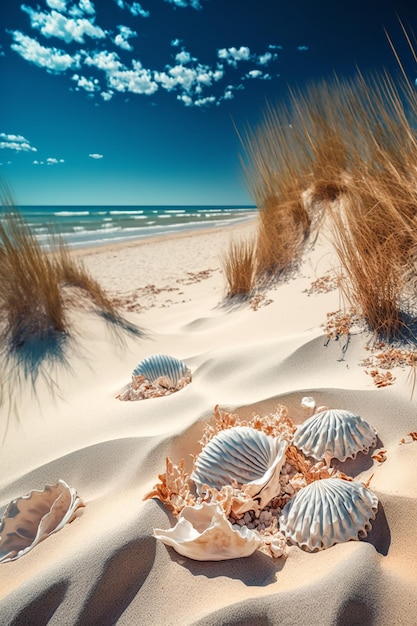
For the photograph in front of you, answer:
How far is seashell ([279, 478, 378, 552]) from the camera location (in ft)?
3.26

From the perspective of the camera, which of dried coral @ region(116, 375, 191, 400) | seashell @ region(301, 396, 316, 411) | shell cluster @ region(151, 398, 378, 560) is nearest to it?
shell cluster @ region(151, 398, 378, 560)

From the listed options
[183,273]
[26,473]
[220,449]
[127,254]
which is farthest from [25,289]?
[127,254]

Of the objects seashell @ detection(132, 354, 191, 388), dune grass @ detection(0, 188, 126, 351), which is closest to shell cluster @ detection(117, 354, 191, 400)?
seashell @ detection(132, 354, 191, 388)

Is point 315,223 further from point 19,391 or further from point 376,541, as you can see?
point 376,541

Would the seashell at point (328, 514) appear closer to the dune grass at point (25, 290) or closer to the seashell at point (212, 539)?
the seashell at point (212, 539)

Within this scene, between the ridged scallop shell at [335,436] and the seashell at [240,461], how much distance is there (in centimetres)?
15

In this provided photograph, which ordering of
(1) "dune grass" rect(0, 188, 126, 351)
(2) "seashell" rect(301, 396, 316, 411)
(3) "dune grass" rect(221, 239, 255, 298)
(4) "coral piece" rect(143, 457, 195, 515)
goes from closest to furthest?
(4) "coral piece" rect(143, 457, 195, 515) → (2) "seashell" rect(301, 396, 316, 411) → (1) "dune grass" rect(0, 188, 126, 351) → (3) "dune grass" rect(221, 239, 255, 298)

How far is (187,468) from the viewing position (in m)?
1.38

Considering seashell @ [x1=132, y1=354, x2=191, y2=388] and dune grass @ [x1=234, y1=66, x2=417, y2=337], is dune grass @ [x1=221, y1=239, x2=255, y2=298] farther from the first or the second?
seashell @ [x1=132, y1=354, x2=191, y2=388]

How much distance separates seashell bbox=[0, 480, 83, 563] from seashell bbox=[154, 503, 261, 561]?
1.29ft

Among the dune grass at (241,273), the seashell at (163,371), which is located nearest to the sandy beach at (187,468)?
the seashell at (163,371)

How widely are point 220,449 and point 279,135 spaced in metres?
3.98

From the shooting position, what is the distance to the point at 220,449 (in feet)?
4.00

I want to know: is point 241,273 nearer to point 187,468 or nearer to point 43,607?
point 187,468
